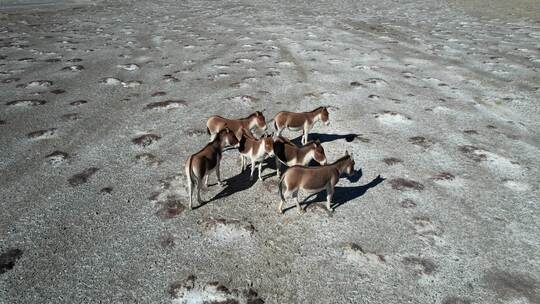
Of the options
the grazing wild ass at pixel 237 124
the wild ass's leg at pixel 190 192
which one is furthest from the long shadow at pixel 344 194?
the wild ass's leg at pixel 190 192

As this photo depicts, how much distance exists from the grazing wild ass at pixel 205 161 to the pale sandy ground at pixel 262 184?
1216mm

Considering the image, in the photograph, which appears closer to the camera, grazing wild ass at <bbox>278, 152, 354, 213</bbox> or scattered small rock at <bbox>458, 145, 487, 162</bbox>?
grazing wild ass at <bbox>278, 152, 354, 213</bbox>

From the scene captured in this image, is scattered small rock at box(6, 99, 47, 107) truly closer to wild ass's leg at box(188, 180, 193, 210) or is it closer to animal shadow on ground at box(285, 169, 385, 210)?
wild ass's leg at box(188, 180, 193, 210)

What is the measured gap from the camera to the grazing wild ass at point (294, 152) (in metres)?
12.7

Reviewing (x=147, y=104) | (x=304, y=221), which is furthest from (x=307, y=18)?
(x=304, y=221)

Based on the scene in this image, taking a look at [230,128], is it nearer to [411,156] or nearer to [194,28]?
[411,156]

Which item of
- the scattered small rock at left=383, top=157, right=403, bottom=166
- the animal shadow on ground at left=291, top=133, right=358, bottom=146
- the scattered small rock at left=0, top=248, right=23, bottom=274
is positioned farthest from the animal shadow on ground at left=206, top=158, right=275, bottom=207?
the scattered small rock at left=0, top=248, right=23, bottom=274

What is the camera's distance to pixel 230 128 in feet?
47.6

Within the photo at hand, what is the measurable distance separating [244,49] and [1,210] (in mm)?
25620

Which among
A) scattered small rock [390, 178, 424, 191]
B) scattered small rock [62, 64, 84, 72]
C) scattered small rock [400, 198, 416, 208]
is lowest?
scattered small rock [400, 198, 416, 208]

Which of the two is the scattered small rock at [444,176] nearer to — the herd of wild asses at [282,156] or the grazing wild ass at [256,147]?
the herd of wild asses at [282,156]

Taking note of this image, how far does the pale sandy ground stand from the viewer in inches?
383

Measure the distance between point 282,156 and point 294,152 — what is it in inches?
18.4

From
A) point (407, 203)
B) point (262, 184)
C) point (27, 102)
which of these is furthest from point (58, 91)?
point (407, 203)
